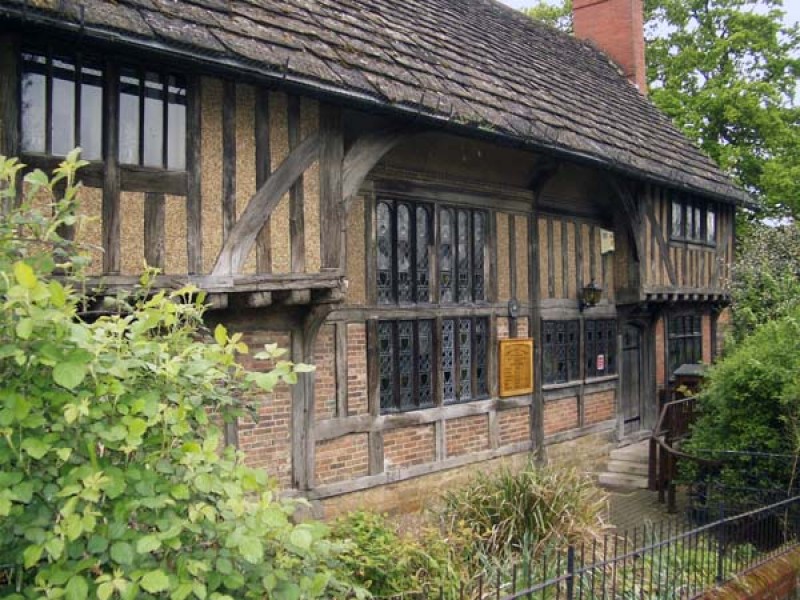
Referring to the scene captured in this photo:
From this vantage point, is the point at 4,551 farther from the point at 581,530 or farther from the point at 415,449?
the point at 415,449

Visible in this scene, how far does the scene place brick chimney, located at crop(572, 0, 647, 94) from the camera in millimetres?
16484

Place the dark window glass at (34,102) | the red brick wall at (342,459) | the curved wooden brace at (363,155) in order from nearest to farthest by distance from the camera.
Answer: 1. the dark window glass at (34,102)
2. the curved wooden brace at (363,155)
3. the red brick wall at (342,459)

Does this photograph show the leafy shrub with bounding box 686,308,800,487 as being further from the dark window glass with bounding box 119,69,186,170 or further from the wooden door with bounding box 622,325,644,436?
the dark window glass with bounding box 119,69,186,170

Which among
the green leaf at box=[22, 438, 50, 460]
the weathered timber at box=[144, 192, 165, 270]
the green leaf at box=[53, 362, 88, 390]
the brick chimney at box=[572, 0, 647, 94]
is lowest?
the green leaf at box=[22, 438, 50, 460]

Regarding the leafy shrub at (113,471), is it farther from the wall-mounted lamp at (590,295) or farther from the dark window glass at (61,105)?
the wall-mounted lamp at (590,295)

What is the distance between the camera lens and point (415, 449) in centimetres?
859

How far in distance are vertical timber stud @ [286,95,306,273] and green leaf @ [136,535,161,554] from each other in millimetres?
4264

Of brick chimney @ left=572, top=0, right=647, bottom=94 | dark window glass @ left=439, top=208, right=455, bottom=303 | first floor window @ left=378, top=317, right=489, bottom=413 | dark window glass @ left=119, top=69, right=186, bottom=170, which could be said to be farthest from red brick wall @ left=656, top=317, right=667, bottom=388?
dark window glass @ left=119, top=69, right=186, bottom=170

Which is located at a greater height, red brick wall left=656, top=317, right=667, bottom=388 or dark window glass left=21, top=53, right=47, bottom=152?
dark window glass left=21, top=53, right=47, bottom=152

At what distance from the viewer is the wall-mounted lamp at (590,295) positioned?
36.3ft

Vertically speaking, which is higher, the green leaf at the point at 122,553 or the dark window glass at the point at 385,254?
the dark window glass at the point at 385,254

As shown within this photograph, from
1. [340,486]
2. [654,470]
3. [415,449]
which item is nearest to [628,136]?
[654,470]

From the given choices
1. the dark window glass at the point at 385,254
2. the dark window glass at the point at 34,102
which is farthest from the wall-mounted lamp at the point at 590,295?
the dark window glass at the point at 34,102

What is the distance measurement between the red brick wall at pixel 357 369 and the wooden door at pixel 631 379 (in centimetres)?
608
